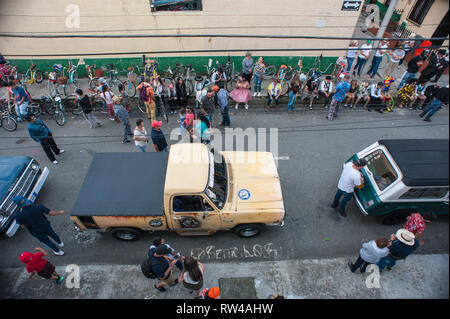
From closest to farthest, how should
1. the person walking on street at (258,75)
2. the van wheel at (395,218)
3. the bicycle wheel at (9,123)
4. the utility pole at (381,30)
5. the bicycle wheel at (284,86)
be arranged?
1. the van wheel at (395,218)
2. the bicycle wheel at (9,123)
3. the utility pole at (381,30)
4. the person walking on street at (258,75)
5. the bicycle wheel at (284,86)

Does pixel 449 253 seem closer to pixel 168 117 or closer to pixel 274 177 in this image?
pixel 274 177

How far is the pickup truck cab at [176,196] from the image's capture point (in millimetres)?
5609

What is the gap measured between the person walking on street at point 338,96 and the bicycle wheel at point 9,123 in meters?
12.2

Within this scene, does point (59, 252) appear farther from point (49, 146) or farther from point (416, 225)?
point (416, 225)

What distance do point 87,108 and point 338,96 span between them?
9372 mm

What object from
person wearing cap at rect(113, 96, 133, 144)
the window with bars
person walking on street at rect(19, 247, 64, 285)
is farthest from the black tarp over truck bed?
the window with bars

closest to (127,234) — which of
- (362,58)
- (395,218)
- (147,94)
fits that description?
(147,94)

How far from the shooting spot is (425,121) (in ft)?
32.6

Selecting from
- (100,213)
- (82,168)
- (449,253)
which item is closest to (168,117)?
(82,168)

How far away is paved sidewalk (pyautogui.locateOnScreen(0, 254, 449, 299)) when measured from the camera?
18.2 ft

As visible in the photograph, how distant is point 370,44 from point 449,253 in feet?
39.6

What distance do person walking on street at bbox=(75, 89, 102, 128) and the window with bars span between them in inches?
577

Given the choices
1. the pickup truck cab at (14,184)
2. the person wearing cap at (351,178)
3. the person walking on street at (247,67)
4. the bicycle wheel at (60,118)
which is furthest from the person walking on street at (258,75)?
the pickup truck cab at (14,184)

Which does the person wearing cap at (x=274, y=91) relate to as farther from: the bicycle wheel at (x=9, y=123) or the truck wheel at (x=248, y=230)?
the bicycle wheel at (x=9, y=123)
